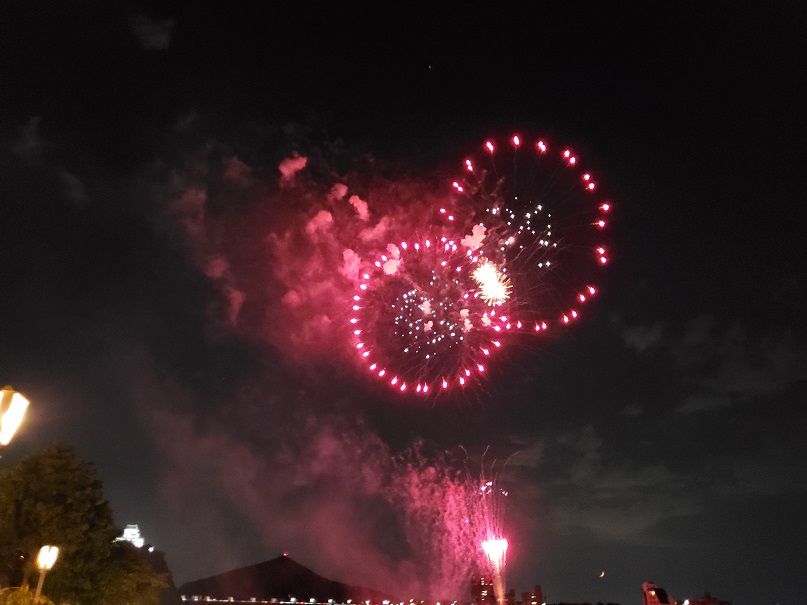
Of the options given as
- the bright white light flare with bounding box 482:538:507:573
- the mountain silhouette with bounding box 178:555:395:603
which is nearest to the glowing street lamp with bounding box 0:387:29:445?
the bright white light flare with bounding box 482:538:507:573

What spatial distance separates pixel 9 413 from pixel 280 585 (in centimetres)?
18092

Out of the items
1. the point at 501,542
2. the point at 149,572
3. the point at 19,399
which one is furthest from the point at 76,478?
the point at 19,399

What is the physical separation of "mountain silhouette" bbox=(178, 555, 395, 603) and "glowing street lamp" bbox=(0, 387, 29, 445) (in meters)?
134

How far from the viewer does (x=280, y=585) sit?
173 metres

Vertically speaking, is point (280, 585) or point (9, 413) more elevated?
point (280, 585)

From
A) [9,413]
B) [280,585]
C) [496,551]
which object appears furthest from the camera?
[280,585]

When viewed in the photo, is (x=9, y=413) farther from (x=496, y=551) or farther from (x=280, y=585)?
(x=280, y=585)

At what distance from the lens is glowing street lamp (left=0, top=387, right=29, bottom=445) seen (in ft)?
28.0

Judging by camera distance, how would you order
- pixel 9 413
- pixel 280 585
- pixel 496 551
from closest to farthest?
pixel 9 413 < pixel 496 551 < pixel 280 585

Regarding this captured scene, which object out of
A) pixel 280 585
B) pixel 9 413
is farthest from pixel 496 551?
pixel 280 585

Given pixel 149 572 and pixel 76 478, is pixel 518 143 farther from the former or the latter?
pixel 149 572

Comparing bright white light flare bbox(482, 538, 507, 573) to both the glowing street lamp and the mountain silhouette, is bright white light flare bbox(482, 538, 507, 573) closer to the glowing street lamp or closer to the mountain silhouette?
the glowing street lamp

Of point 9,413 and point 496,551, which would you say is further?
point 496,551

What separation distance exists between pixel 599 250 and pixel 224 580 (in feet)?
507
